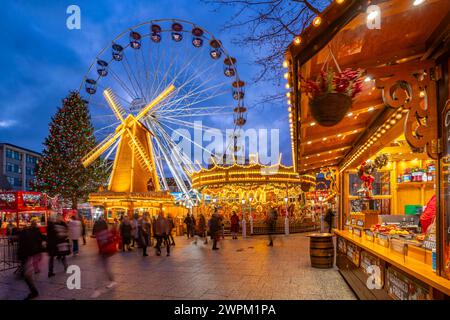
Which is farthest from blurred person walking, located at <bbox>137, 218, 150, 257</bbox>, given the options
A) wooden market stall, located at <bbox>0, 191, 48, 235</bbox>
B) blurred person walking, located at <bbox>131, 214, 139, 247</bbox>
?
wooden market stall, located at <bbox>0, 191, 48, 235</bbox>

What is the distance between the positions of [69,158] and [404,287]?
35.7 m

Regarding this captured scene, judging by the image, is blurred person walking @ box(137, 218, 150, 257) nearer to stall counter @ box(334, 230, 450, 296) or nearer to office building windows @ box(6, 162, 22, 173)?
stall counter @ box(334, 230, 450, 296)

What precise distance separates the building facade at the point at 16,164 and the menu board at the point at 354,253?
201 feet

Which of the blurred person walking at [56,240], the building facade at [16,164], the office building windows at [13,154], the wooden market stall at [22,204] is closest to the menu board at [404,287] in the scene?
the blurred person walking at [56,240]

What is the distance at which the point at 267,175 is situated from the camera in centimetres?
2102

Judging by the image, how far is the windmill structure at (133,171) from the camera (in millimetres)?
23656

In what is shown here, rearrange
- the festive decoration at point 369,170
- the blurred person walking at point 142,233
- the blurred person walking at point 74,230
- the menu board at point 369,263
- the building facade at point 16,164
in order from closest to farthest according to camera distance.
→ the menu board at point 369,263
the festive decoration at point 369,170
the blurred person walking at point 74,230
the blurred person walking at point 142,233
the building facade at point 16,164

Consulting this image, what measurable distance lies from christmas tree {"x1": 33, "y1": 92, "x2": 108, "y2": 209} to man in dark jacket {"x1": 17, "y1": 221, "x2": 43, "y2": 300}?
2967 centimetres

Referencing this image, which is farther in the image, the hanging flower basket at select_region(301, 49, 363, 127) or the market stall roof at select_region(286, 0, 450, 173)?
the hanging flower basket at select_region(301, 49, 363, 127)

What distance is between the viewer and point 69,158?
34469mm

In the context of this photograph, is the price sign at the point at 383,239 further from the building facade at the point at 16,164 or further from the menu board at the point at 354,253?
the building facade at the point at 16,164

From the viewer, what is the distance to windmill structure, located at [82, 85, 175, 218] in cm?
2366

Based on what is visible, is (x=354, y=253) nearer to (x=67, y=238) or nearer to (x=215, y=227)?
(x=215, y=227)

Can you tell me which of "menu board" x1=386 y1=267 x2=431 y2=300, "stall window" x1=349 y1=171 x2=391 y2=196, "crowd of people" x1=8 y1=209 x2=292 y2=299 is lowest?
"crowd of people" x1=8 y1=209 x2=292 y2=299
